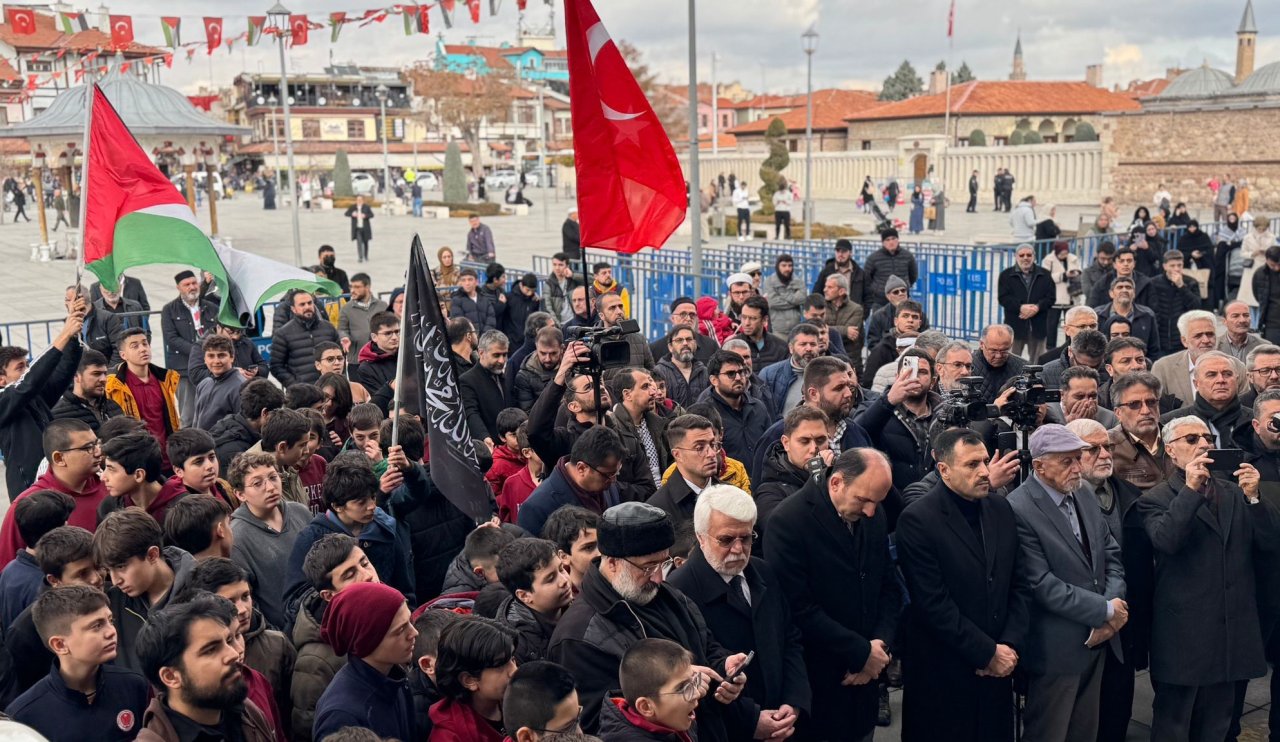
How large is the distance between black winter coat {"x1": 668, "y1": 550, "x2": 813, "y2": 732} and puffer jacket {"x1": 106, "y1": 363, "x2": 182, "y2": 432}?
15.9ft

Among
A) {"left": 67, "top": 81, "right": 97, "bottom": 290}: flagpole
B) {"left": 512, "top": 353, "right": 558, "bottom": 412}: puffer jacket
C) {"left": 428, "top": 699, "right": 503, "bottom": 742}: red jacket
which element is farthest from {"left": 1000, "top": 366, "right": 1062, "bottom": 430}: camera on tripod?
{"left": 67, "top": 81, "right": 97, "bottom": 290}: flagpole

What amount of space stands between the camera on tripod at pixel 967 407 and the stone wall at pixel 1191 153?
1585 inches

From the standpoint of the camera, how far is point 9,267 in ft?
98.4

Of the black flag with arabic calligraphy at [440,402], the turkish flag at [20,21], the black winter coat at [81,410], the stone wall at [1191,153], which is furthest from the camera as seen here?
the stone wall at [1191,153]

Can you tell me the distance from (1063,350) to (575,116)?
423 centimetres

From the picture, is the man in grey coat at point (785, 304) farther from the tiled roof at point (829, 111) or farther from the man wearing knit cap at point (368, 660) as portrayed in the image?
the tiled roof at point (829, 111)

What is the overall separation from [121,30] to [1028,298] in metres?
18.0

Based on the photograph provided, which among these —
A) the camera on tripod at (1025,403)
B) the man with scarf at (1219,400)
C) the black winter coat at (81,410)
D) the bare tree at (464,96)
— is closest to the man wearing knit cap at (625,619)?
the camera on tripod at (1025,403)

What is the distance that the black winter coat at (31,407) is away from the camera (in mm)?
6871

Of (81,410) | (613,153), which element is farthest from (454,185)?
(613,153)

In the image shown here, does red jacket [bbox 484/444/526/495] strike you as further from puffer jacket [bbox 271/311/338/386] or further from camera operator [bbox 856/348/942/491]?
puffer jacket [bbox 271/311/338/386]

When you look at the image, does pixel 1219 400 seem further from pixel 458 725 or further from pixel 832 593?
pixel 458 725

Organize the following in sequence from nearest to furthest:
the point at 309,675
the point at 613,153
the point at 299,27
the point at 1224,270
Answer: the point at 309,675 < the point at 613,153 < the point at 1224,270 < the point at 299,27

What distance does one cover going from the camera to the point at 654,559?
3857 millimetres
